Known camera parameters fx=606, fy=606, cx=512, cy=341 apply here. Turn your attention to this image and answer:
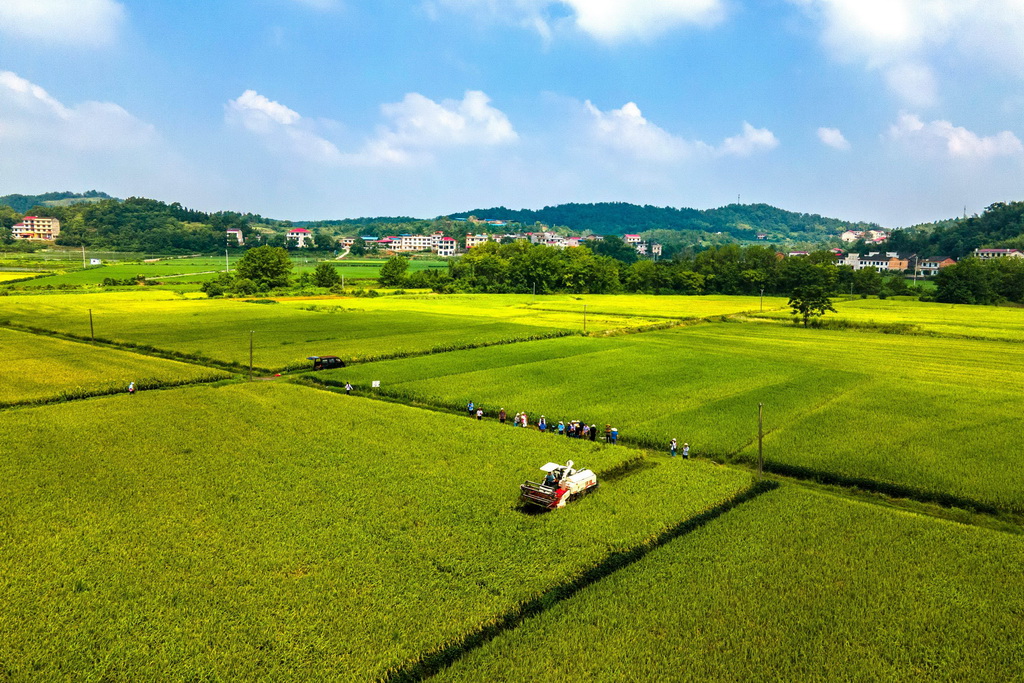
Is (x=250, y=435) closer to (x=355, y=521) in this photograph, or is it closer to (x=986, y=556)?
(x=355, y=521)

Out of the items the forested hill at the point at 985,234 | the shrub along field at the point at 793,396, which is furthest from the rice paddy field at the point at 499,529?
the forested hill at the point at 985,234

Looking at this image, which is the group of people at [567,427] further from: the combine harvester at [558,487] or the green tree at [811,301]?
the green tree at [811,301]

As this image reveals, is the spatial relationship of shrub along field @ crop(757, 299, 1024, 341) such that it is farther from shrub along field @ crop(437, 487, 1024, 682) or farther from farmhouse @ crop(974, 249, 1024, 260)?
farmhouse @ crop(974, 249, 1024, 260)

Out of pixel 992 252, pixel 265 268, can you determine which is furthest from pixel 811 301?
pixel 992 252

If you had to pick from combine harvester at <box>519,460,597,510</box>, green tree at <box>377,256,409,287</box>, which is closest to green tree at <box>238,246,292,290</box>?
green tree at <box>377,256,409,287</box>

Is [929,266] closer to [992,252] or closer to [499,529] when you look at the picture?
[992,252]

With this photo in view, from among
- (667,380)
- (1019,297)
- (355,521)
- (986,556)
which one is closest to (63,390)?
(355,521)
